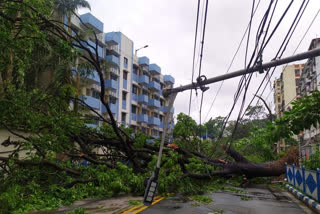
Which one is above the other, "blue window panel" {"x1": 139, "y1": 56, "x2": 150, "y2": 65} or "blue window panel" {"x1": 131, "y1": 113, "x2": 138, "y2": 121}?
"blue window panel" {"x1": 139, "y1": 56, "x2": 150, "y2": 65}

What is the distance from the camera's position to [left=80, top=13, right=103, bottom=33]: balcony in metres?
30.9

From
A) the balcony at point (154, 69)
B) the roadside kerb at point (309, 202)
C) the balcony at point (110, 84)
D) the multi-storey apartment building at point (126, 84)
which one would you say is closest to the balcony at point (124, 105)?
the multi-storey apartment building at point (126, 84)

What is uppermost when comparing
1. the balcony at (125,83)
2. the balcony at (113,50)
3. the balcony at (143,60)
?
the balcony at (143,60)

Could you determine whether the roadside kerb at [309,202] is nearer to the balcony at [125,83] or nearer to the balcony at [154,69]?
the balcony at [125,83]

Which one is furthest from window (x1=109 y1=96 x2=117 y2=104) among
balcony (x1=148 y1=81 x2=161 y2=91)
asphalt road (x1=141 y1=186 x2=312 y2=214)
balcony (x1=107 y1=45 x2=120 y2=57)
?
asphalt road (x1=141 y1=186 x2=312 y2=214)

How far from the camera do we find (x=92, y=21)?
31406 mm

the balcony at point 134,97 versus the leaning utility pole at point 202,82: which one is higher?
the balcony at point 134,97

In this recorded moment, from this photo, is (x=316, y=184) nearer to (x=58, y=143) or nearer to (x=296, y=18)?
(x=296, y=18)

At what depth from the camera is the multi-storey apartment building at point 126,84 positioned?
32.3 metres

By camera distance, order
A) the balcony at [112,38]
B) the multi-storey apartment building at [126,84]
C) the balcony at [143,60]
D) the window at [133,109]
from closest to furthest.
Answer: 1. the multi-storey apartment building at [126,84]
2. the balcony at [112,38]
3. the window at [133,109]
4. the balcony at [143,60]

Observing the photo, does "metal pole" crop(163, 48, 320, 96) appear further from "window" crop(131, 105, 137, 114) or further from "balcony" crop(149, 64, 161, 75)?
"balcony" crop(149, 64, 161, 75)

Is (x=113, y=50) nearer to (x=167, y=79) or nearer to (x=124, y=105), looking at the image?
(x=124, y=105)

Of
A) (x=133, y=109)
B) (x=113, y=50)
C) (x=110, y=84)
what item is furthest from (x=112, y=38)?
(x=133, y=109)

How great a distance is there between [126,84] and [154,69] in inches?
395
